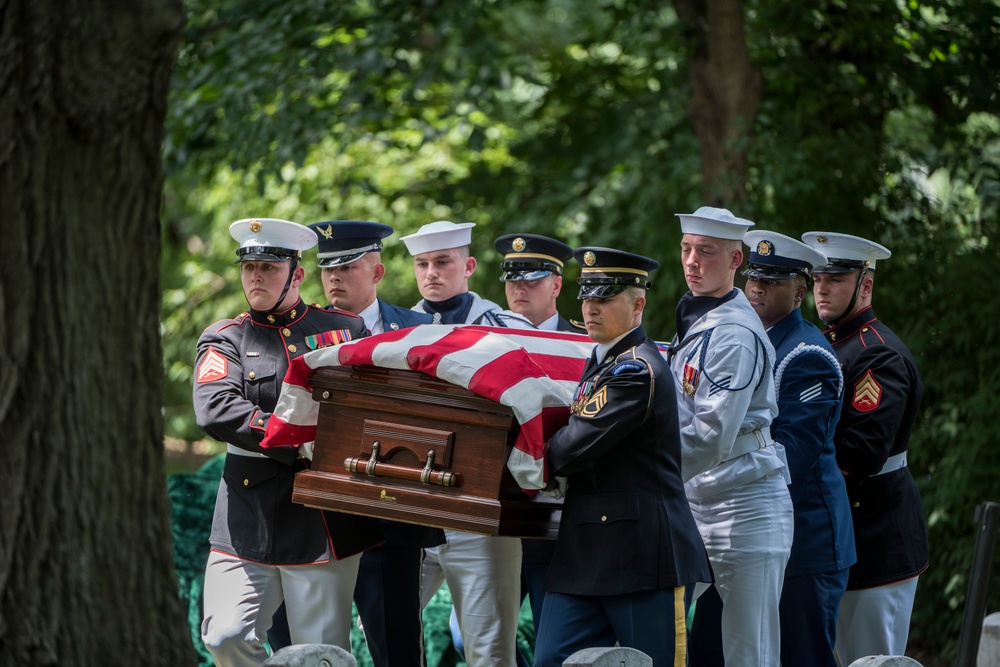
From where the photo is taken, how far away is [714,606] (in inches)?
177

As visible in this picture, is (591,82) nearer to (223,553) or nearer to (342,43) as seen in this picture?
(342,43)

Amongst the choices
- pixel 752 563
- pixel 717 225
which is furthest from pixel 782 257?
pixel 752 563

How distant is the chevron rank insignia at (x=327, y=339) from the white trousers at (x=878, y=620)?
2.28 metres

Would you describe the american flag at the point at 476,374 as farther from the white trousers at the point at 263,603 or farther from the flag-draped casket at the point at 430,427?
the white trousers at the point at 263,603

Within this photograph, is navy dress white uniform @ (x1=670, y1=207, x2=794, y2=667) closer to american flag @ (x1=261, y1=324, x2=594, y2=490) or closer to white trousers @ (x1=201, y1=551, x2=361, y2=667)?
american flag @ (x1=261, y1=324, x2=594, y2=490)

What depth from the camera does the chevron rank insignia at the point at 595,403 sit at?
11.8 feet

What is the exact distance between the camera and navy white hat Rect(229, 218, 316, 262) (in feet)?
14.8

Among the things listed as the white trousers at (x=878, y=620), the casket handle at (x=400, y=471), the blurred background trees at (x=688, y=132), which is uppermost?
the blurred background trees at (x=688, y=132)

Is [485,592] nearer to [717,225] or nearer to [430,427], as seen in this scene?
[430,427]

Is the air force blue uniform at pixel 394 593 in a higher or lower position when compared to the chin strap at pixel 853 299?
lower

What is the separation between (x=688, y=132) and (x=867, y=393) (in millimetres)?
4410

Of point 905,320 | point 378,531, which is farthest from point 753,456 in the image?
point 905,320

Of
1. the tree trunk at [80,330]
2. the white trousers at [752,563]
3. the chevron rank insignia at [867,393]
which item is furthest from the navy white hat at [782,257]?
the tree trunk at [80,330]

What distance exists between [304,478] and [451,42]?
5.89m
